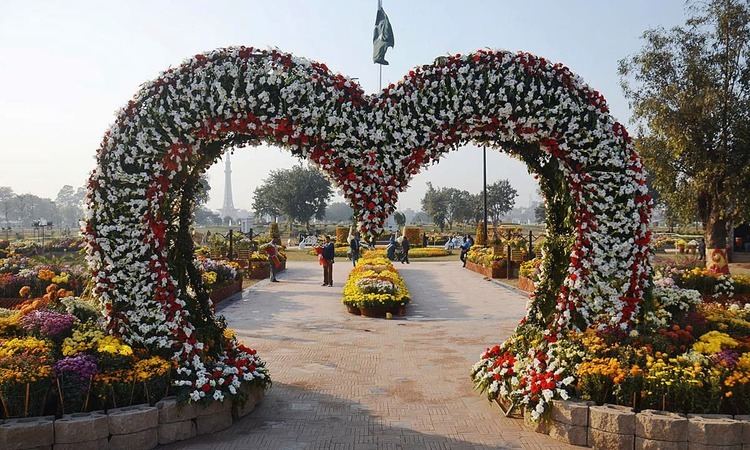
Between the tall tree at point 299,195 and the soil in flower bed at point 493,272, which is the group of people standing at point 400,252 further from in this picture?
the tall tree at point 299,195

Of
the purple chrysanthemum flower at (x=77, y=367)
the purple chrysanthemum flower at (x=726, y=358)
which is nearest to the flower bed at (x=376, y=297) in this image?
the purple chrysanthemum flower at (x=726, y=358)

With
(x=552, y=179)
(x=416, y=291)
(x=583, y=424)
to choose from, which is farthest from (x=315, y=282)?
(x=583, y=424)

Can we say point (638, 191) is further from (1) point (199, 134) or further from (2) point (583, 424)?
(1) point (199, 134)

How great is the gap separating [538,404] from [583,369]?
52 cm

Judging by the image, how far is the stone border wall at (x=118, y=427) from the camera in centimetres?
479

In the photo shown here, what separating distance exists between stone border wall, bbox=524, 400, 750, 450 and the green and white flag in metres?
7.45

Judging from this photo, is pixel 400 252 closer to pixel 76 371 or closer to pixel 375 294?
pixel 375 294

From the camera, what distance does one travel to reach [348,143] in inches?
226

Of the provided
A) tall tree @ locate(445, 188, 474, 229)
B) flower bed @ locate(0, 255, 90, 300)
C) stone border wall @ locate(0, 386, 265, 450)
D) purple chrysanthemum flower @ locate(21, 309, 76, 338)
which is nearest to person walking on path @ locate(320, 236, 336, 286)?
flower bed @ locate(0, 255, 90, 300)

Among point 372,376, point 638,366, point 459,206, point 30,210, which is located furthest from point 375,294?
point 30,210

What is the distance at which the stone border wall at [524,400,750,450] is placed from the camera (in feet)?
15.8

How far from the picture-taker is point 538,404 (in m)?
5.56

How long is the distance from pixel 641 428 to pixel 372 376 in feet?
11.8

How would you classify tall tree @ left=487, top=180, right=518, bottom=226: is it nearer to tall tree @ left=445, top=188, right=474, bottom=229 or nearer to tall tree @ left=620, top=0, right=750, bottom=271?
tall tree @ left=445, top=188, right=474, bottom=229
